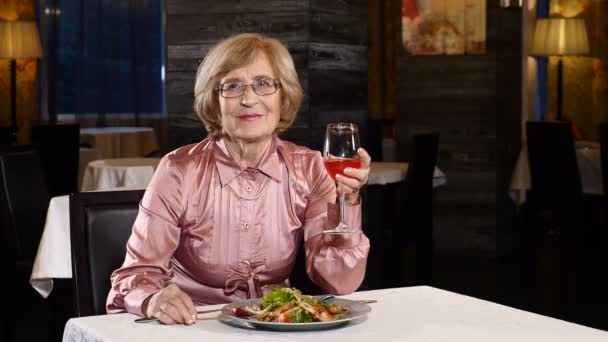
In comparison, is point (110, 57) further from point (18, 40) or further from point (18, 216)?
point (18, 216)

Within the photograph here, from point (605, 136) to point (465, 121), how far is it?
1.46 m

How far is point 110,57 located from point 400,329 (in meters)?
10.1

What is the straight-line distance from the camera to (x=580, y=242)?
8.54 m

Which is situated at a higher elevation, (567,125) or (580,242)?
(567,125)

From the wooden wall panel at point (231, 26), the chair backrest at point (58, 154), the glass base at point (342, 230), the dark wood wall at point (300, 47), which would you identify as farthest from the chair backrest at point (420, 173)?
the glass base at point (342, 230)

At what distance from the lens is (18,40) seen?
9547 mm

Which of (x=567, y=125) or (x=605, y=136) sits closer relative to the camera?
(x=605, y=136)

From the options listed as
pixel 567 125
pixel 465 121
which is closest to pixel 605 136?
pixel 567 125

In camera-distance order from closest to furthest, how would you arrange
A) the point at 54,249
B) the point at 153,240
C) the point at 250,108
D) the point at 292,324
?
the point at 292,324 → the point at 153,240 → the point at 250,108 → the point at 54,249

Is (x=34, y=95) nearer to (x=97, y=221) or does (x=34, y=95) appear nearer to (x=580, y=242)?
(x=580, y=242)

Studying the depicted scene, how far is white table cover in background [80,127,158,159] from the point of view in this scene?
9.58 m

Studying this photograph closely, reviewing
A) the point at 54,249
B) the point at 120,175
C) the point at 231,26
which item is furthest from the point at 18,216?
the point at 231,26

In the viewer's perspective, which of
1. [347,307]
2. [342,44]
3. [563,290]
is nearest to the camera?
[347,307]

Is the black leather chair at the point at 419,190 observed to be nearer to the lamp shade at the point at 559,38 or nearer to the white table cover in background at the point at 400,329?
the white table cover in background at the point at 400,329
